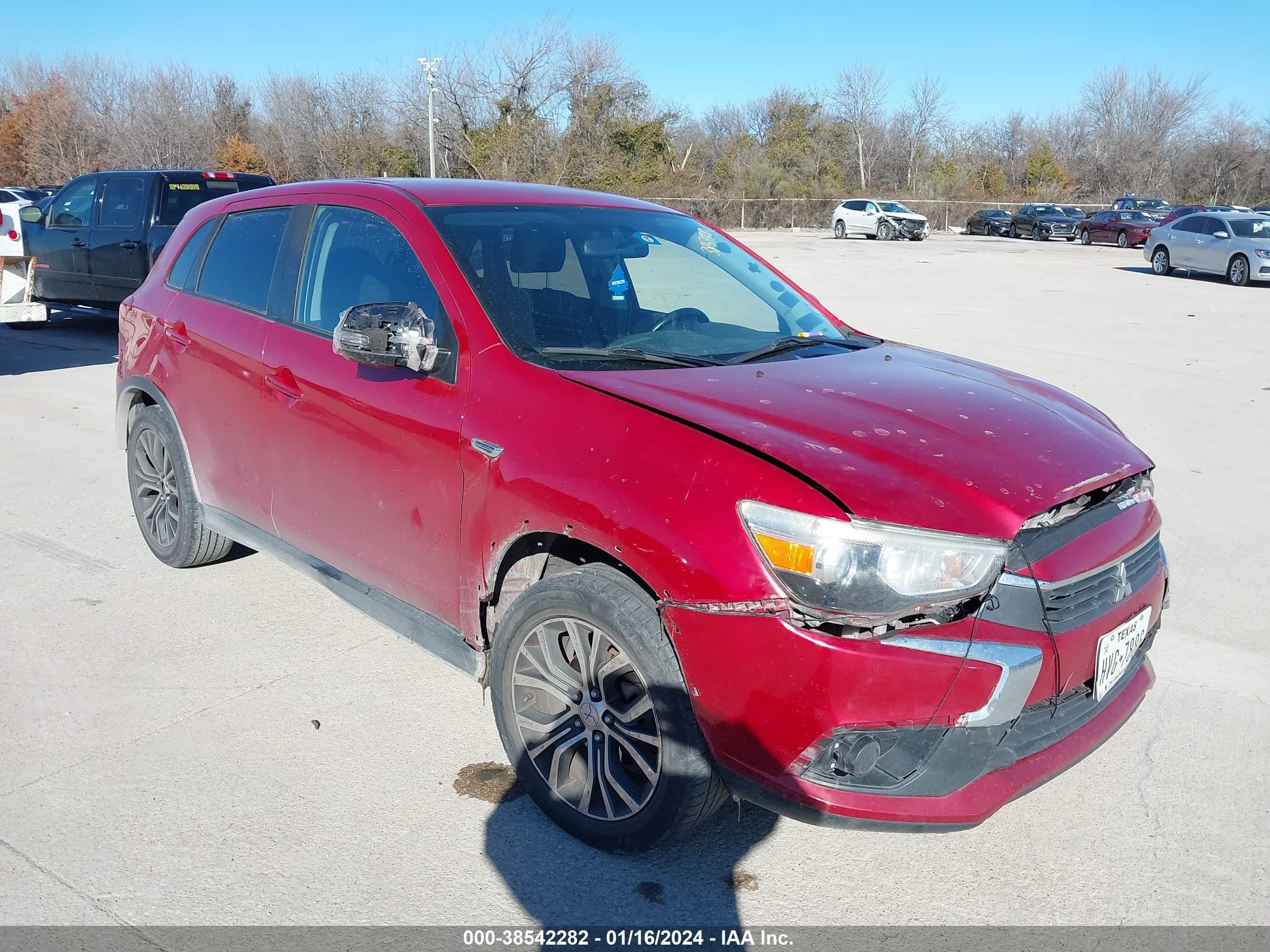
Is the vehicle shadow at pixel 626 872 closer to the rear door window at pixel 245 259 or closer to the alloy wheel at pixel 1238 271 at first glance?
the rear door window at pixel 245 259

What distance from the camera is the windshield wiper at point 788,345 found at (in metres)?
3.58

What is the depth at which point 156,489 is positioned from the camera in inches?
203

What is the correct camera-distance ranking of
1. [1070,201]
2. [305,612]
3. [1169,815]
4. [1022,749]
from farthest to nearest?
[1070,201]
[305,612]
[1169,815]
[1022,749]

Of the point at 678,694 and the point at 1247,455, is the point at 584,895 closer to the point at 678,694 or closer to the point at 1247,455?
the point at 678,694

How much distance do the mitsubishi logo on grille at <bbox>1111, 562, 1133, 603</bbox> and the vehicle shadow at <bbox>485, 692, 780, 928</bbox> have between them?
1.15 metres

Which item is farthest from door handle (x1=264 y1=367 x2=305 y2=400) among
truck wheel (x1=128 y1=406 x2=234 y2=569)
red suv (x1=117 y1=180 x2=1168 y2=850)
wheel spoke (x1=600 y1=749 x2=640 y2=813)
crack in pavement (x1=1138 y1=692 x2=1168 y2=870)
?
crack in pavement (x1=1138 y1=692 x2=1168 y2=870)

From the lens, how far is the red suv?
8.28 ft

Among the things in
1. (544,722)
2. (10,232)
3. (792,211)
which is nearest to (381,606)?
(544,722)

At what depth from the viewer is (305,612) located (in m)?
4.70

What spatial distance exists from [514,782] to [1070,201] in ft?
228

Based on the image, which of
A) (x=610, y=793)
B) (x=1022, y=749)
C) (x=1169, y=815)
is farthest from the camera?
(x=1169, y=815)

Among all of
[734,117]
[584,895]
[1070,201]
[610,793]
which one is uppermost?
[734,117]

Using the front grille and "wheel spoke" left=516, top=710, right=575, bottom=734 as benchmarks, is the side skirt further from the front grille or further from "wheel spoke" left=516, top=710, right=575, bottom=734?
the front grille

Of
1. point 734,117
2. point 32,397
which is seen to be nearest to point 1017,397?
point 32,397
